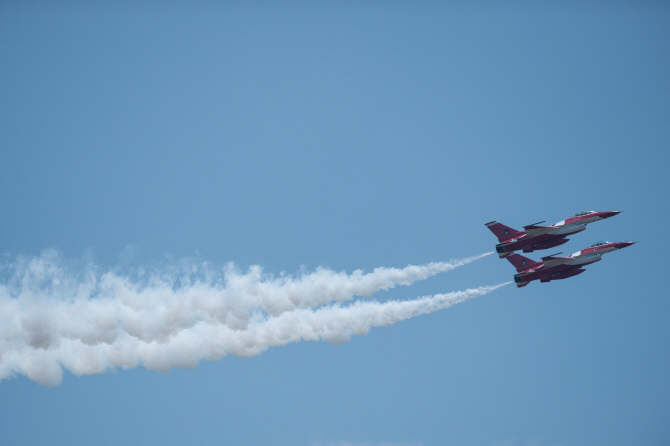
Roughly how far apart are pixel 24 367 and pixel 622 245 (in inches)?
2317

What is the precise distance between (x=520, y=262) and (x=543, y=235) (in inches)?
266

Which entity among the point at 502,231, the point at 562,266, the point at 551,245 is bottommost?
the point at 562,266

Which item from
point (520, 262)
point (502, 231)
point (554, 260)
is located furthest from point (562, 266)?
point (502, 231)

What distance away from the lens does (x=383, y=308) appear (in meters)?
70.3

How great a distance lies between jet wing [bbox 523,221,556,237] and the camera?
235 ft

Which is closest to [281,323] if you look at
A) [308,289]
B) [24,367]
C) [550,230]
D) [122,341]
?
[308,289]

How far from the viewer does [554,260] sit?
241ft

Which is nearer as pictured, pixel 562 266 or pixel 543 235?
pixel 543 235

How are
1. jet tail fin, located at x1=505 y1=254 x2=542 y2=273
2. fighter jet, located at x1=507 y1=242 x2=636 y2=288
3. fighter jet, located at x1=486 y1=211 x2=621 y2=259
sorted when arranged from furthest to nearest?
jet tail fin, located at x1=505 y1=254 x2=542 y2=273, fighter jet, located at x1=507 y1=242 x2=636 y2=288, fighter jet, located at x1=486 y1=211 x2=621 y2=259

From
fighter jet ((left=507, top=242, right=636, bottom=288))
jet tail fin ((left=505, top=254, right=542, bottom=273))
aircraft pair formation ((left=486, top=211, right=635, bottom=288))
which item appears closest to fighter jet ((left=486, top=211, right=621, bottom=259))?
aircraft pair formation ((left=486, top=211, right=635, bottom=288))

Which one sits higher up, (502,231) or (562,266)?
(502,231)

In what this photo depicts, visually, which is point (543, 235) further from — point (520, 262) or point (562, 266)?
point (520, 262)

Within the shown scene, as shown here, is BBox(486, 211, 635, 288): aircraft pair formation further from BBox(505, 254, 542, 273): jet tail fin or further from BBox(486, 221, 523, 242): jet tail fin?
BBox(505, 254, 542, 273): jet tail fin

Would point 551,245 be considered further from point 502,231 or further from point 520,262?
point 520,262
